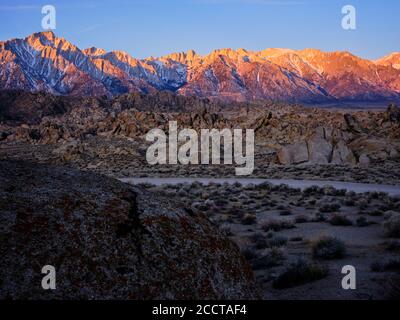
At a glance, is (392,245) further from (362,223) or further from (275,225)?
(275,225)

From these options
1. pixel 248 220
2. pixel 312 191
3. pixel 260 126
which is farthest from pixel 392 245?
pixel 260 126

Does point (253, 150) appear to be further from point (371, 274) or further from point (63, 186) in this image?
point (63, 186)

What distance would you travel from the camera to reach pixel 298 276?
6844 millimetres

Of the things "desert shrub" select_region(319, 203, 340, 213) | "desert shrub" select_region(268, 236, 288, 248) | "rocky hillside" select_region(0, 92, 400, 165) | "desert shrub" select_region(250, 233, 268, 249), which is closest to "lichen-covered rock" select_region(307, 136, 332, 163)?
"rocky hillside" select_region(0, 92, 400, 165)

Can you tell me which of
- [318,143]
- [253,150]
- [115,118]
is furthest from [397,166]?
[115,118]

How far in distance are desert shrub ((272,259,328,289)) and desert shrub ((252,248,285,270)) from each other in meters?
0.98

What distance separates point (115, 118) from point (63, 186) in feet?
272

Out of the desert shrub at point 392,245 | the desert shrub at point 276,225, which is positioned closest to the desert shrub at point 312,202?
the desert shrub at point 276,225

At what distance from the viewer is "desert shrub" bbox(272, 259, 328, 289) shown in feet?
22.0

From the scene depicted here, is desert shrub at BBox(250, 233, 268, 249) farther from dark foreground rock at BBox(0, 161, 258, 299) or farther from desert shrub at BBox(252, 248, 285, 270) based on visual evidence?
dark foreground rock at BBox(0, 161, 258, 299)

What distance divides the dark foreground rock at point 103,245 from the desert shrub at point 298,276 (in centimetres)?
275

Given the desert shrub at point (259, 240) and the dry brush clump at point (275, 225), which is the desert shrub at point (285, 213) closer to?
the dry brush clump at point (275, 225)

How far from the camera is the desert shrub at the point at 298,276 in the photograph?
671cm

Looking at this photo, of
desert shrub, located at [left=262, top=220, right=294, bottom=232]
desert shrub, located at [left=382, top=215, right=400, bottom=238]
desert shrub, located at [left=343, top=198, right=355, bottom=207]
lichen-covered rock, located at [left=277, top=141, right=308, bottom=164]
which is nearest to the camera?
desert shrub, located at [left=382, top=215, right=400, bottom=238]
